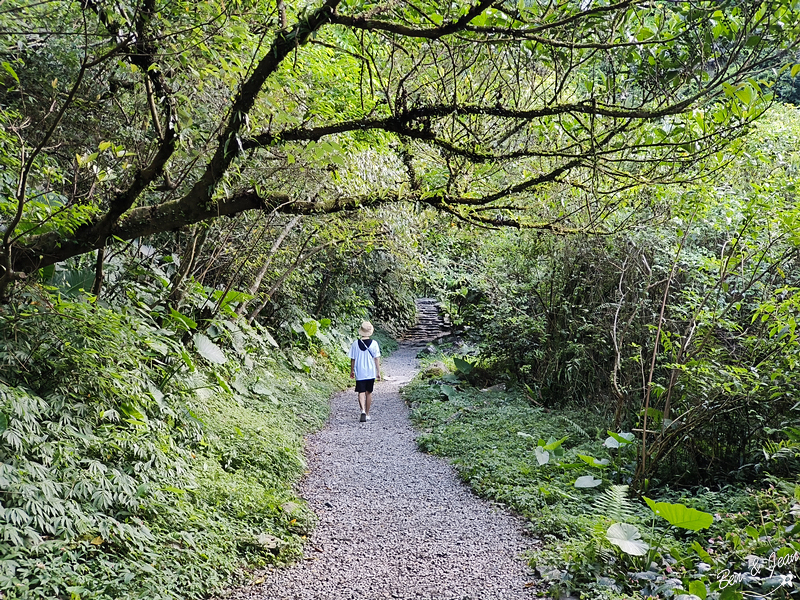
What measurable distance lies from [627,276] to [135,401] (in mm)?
6222

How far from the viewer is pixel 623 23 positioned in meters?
3.08

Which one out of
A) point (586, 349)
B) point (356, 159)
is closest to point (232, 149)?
point (356, 159)

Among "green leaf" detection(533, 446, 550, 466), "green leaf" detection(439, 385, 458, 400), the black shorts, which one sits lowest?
"green leaf" detection(439, 385, 458, 400)

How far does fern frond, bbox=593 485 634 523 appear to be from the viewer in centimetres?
429

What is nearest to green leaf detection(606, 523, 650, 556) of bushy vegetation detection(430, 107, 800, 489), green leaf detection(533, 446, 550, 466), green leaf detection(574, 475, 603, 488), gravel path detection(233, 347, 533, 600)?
gravel path detection(233, 347, 533, 600)

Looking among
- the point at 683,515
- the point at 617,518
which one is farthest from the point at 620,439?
the point at 683,515

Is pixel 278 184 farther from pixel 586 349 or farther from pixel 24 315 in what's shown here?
pixel 586 349

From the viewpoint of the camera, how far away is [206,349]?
630 cm

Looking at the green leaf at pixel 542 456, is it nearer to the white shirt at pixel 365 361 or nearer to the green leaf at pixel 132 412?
the white shirt at pixel 365 361

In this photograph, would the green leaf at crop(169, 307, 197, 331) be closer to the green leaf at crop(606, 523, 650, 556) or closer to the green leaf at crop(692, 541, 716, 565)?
the green leaf at crop(606, 523, 650, 556)

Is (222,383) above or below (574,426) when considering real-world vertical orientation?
above

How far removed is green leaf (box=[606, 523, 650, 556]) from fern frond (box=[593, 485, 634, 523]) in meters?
0.46

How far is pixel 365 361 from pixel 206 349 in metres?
3.25

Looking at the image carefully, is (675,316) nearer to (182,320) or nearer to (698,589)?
(698,589)
